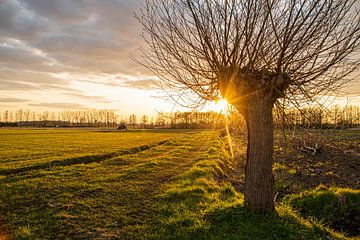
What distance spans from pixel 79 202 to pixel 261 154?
6.33 meters

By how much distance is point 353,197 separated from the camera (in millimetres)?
11078

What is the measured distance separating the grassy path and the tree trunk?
10.4 ft

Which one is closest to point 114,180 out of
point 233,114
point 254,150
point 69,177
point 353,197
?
point 69,177

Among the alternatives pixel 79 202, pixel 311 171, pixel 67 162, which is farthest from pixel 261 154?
pixel 67 162

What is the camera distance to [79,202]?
10.1 m

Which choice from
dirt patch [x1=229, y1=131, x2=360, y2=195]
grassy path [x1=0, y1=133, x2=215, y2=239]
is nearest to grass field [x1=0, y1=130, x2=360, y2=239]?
grassy path [x1=0, y1=133, x2=215, y2=239]

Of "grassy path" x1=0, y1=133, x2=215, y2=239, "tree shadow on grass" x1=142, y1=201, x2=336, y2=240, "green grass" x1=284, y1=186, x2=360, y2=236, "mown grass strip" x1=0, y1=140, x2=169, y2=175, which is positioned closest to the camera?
"tree shadow on grass" x1=142, y1=201, x2=336, y2=240

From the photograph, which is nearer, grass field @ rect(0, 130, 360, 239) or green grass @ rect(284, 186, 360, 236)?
grass field @ rect(0, 130, 360, 239)

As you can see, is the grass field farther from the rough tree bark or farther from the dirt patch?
the rough tree bark

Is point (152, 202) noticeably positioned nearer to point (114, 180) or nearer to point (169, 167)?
point (114, 180)

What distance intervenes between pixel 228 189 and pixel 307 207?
3.00 metres

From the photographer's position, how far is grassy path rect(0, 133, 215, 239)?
773cm

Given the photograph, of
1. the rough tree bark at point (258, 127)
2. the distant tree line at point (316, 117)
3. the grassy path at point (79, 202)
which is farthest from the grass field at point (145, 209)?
the distant tree line at point (316, 117)

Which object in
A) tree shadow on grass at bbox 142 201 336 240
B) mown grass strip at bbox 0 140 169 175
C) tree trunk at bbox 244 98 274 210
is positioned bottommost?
mown grass strip at bbox 0 140 169 175
